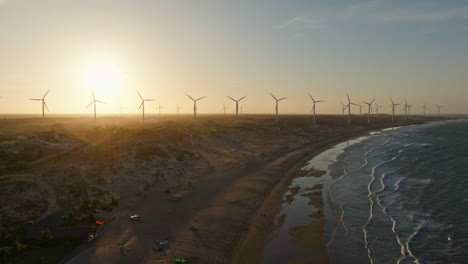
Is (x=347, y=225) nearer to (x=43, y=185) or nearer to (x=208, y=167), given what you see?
(x=208, y=167)

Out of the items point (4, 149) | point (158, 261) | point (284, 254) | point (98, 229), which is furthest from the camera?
point (4, 149)

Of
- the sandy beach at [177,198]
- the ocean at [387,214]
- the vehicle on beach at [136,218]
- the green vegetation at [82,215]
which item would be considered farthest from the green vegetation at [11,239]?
the ocean at [387,214]

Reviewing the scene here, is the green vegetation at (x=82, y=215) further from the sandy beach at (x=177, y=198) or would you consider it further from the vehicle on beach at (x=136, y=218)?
the vehicle on beach at (x=136, y=218)

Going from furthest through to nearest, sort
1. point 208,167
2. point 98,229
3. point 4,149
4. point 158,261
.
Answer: point 208,167 < point 4,149 < point 98,229 < point 158,261

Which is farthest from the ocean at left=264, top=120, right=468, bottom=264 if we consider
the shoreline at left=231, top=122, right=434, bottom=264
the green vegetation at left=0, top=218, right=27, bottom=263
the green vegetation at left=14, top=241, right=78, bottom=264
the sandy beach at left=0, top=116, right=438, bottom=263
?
the green vegetation at left=0, top=218, right=27, bottom=263

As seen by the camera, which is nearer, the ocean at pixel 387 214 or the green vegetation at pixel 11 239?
the green vegetation at pixel 11 239

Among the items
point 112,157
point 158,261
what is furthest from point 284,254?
point 112,157

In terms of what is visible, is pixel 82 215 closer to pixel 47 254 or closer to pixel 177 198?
pixel 47 254
